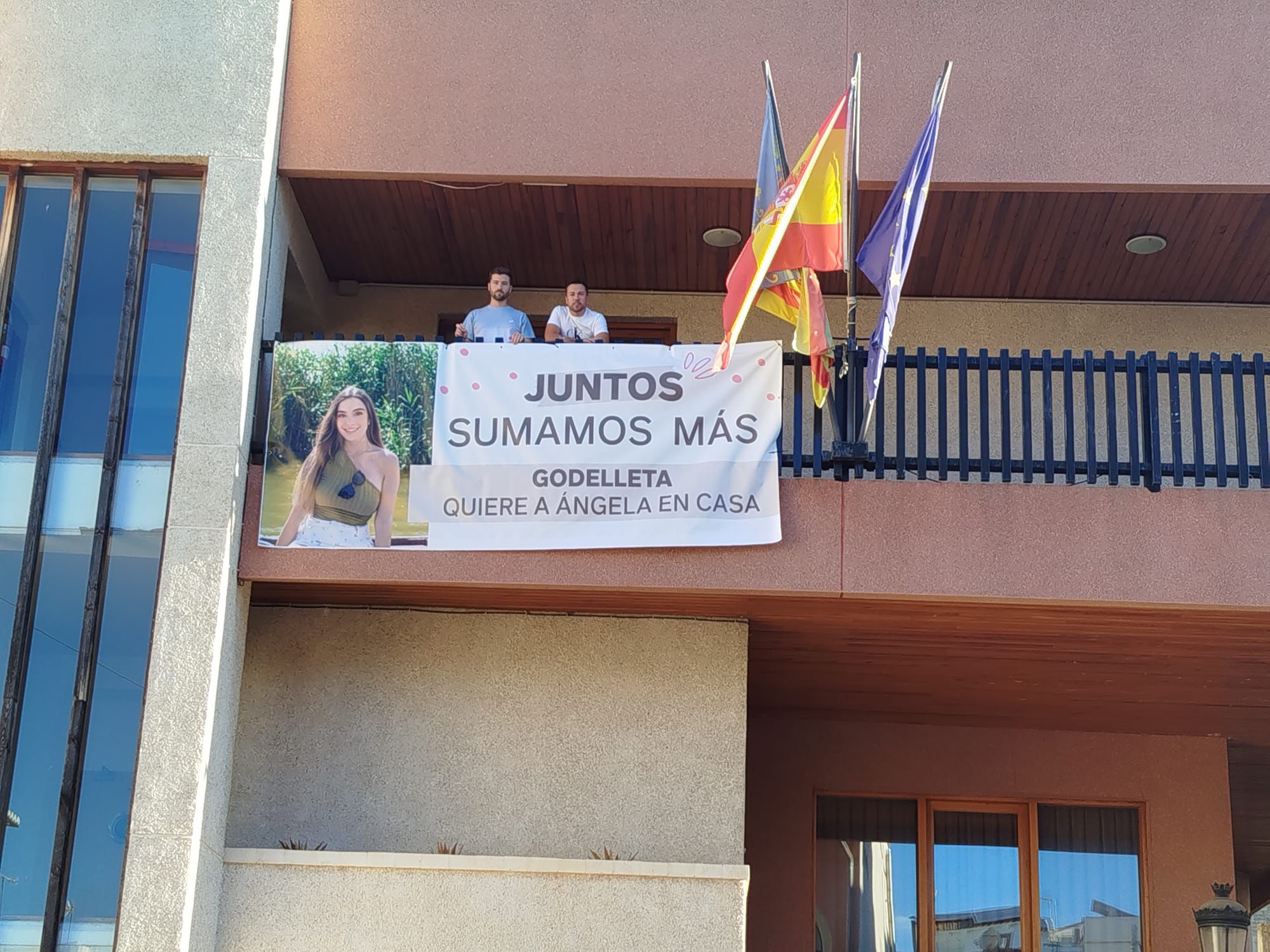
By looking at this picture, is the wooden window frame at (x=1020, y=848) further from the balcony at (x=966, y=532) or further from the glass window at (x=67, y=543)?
the glass window at (x=67, y=543)

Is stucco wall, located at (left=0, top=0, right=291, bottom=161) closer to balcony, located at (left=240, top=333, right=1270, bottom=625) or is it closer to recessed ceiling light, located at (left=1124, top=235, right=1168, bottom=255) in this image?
balcony, located at (left=240, top=333, right=1270, bottom=625)

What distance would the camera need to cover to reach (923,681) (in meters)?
12.8

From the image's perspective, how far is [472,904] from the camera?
1034cm

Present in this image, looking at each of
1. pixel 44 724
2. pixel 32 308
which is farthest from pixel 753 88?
pixel 44 724

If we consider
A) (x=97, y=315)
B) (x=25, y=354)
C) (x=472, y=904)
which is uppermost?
(x=97, y=315)

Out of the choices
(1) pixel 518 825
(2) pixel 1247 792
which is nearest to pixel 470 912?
(1) pixel 518 825

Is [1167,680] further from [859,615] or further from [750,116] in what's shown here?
[750,116]

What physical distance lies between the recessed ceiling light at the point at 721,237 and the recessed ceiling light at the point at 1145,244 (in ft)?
10.1

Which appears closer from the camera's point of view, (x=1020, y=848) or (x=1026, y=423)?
(x=1026, y=423)

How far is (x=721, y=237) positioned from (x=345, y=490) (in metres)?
3.94

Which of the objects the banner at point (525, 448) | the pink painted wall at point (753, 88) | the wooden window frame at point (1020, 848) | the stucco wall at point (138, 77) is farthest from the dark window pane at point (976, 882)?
the stucco wall at point (138, 77)

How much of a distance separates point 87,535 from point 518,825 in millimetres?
3527

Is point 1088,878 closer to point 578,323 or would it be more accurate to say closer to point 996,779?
point 996,779

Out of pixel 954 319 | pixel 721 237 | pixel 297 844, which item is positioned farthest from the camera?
pixel 954 319
